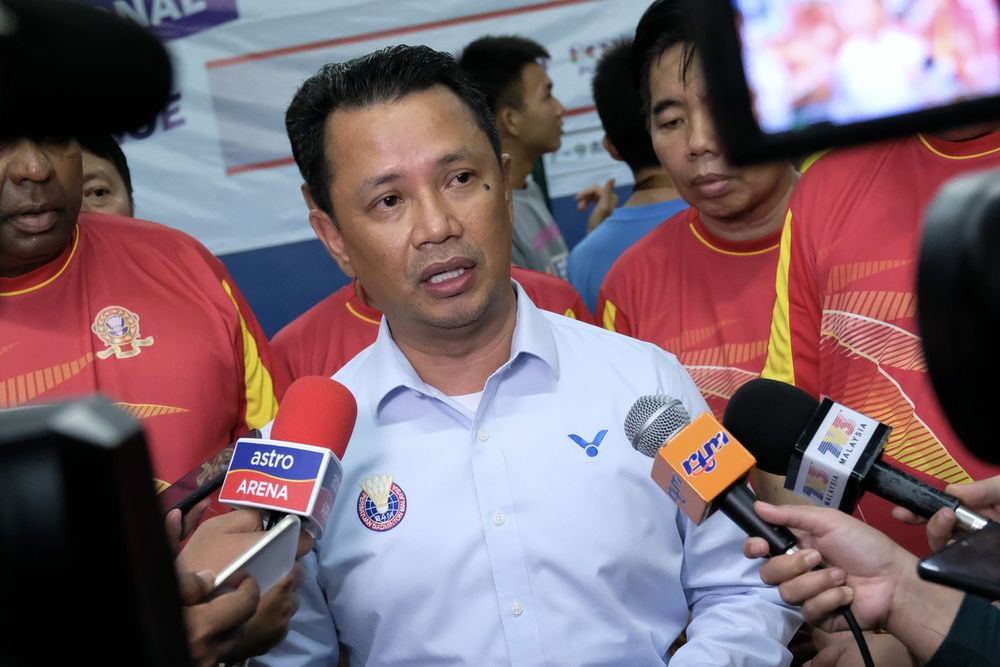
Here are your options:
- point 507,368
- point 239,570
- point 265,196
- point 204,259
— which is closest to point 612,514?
point 507,368

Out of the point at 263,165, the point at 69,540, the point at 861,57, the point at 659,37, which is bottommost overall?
the point at 263,165

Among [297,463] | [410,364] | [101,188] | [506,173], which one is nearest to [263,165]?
[101,188]

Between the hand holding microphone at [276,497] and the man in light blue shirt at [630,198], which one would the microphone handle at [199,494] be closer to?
the hand holding microphone at [276,497]

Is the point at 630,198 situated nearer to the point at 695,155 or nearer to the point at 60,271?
the point at 695,155

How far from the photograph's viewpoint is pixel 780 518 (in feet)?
4.32

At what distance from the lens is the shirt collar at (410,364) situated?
1910mm

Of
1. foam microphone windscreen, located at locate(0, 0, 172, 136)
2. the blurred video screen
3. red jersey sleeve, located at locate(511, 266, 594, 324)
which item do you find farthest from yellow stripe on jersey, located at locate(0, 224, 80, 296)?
the blurred video screen

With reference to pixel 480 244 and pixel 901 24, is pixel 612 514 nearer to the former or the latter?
pixel 480 244

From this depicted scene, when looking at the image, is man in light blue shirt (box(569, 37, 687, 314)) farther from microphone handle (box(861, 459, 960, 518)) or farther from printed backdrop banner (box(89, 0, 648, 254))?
microphone handle (box(861, 459, 960, 518))

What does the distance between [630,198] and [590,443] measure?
1.71 meters

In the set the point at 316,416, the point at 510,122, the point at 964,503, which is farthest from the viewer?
the point at 510,122

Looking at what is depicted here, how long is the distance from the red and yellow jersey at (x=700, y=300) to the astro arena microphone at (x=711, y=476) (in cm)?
96

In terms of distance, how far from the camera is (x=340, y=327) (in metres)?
2.66

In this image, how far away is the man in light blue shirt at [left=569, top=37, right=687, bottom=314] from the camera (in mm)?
3320
